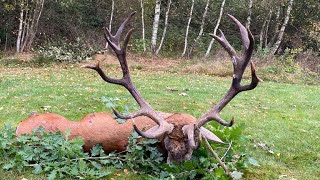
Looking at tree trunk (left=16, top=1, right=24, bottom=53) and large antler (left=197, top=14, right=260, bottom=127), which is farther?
tree trunk (left=16, top=1, right=24, bottom=53)

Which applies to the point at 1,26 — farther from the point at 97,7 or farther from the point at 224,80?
the point at 224,80

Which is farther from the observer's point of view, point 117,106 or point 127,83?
point 117,106

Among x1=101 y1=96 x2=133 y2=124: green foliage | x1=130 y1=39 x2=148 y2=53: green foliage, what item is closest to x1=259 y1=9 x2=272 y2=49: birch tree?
x1=130 y1=39 x2=148 y2=53: green foliage

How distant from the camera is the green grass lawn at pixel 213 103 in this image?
6.40 m

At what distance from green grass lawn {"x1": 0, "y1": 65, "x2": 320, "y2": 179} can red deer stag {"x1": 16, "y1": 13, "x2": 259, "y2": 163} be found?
90cm

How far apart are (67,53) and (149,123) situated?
1524cm

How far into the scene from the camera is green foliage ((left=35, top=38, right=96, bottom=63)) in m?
19.7

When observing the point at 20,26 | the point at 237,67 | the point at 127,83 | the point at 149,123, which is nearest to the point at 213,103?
the point at 149,123

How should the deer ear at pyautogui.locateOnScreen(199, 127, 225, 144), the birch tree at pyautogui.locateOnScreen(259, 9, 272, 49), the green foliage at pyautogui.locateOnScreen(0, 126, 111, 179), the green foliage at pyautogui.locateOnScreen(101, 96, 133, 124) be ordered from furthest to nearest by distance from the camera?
1. the birch tree at pyautogui.locateOnScreen(259, 9, 272, 49)
2. the green foliage at pyautogui.locateOnScreen(101, 96, 133, 124)
3. the deer ear at pyautogui.locateOnScreen(199, 127, 225, 144)
4. the green foliage at pyautogui.locateOnScreen(0, 126, 111, 179)

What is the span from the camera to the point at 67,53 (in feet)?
66.9

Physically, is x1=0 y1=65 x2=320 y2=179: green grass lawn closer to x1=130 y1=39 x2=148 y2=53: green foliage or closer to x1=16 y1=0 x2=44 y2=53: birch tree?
x1=16 y1=0 x2=44 y2=53: birch tree

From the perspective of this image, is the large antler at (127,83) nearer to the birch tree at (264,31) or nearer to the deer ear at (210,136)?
the deer ear at (210,136)

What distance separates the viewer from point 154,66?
2056cm

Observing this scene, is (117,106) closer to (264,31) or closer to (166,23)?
(166,23)
